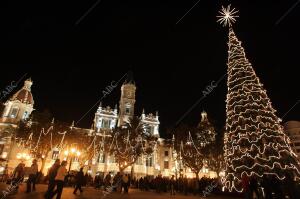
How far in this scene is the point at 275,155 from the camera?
16578 mm

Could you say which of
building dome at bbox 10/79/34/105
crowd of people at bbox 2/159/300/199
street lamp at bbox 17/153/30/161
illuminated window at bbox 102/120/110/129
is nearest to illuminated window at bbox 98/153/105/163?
illuminated window at bbox 102/120/110/129

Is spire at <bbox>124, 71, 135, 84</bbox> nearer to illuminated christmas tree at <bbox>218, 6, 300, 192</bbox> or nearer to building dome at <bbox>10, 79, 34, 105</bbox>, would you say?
building dome at <bbox>10, 79, 34, 105</bbox>

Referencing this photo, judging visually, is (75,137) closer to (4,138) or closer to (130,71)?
(4,138)

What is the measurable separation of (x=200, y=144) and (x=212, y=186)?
1202 cm

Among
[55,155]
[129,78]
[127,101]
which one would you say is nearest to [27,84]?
[55,155]

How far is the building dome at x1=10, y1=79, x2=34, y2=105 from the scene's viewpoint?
53094 mm

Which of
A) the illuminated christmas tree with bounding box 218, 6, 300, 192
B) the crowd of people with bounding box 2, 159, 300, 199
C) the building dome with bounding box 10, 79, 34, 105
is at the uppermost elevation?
the building dome with bounding box 10, 79, 34, 105

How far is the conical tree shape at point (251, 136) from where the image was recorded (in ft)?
53.7

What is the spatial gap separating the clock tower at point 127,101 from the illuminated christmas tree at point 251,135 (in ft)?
123

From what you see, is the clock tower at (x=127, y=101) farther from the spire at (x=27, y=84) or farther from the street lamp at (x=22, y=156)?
the spire at (x=27, y=84)

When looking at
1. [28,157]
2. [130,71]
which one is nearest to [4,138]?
[28,157]

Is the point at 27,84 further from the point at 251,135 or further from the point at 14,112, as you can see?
the point at 251,135

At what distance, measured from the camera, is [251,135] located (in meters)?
17.7

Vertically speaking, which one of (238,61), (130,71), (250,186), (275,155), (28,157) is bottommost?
(250,186)
